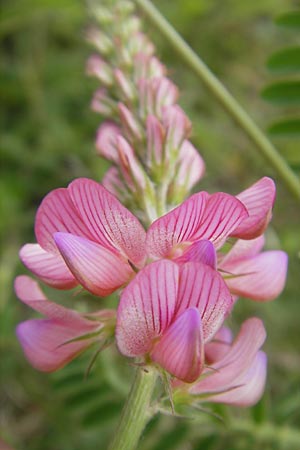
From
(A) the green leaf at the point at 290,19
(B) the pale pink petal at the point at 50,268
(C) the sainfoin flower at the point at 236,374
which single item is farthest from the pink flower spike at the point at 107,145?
(A) the green leaf at the point at 290,19

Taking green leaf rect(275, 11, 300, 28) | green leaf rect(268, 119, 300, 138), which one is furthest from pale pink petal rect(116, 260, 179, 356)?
green leaf rect(275, 11, 300, 28)

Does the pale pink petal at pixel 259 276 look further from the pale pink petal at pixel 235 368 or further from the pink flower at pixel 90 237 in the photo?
the pink flower at pixel 90 237

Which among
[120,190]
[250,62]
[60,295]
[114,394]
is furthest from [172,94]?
[250,62]

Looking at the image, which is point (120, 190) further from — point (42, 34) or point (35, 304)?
point (42, 34)

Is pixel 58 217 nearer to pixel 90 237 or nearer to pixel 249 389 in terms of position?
pixel 90 237

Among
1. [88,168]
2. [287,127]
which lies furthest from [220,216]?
[88,168]

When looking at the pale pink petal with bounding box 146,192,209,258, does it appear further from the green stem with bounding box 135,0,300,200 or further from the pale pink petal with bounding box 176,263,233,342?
the green stem with bounding box 135,0,300,200
